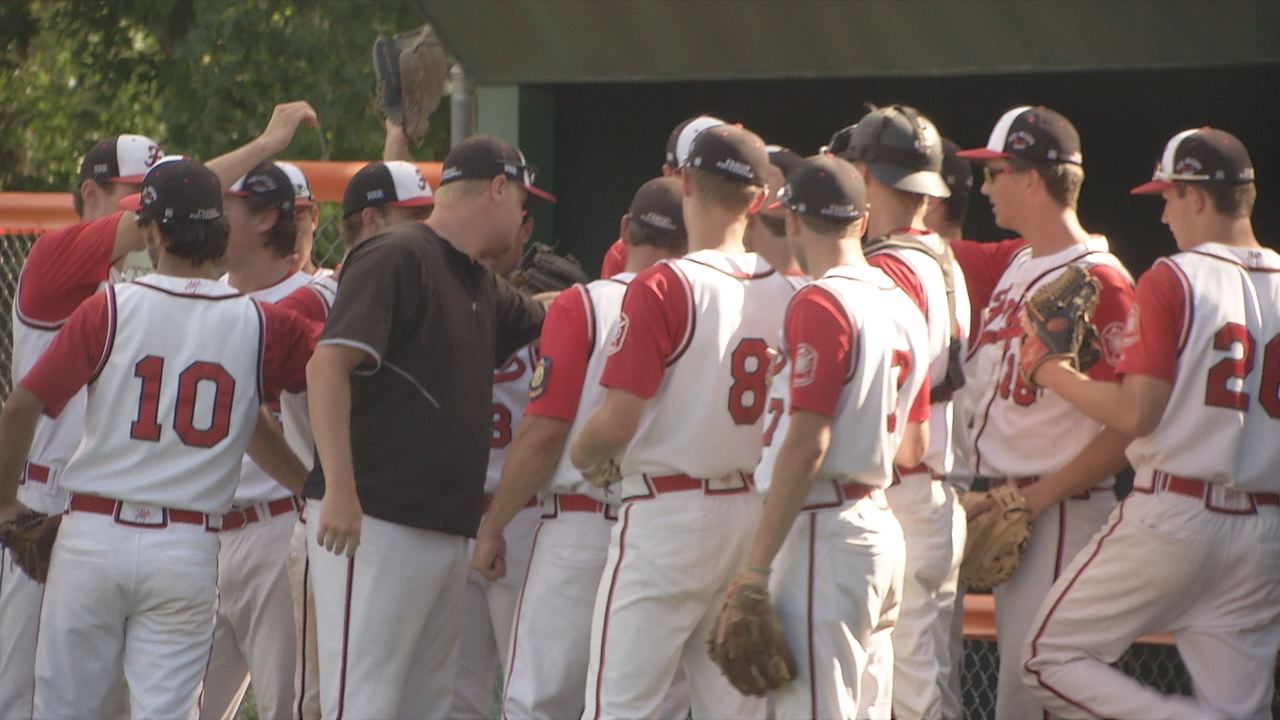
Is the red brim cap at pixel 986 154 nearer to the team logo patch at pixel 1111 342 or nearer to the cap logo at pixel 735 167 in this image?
the team logo patch at pixel 1111 342

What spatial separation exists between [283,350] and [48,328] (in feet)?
3.28

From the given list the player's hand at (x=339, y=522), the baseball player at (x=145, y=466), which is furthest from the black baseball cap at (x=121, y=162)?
the player's hand at (x=339, y=522)

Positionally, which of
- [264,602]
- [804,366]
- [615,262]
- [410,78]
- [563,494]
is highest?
[410,78]

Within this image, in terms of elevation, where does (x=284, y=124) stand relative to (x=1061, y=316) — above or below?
above

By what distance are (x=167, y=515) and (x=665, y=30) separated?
2708 mm

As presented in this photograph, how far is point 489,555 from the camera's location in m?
4.81

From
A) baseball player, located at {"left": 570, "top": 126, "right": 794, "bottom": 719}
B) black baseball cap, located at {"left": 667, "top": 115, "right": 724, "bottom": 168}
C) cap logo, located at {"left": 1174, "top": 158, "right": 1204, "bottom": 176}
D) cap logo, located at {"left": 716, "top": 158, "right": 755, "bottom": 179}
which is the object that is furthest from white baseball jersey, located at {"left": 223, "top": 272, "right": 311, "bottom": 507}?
cap logo, located at {"left": 1174, "top": 158, "right": 1204, "bottom": 176}

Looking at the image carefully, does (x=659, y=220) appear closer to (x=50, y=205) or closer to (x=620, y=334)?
(x=620, y=334)

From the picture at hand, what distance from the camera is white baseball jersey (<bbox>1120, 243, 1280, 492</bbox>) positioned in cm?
451

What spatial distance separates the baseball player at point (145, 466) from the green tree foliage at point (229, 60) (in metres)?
5.63

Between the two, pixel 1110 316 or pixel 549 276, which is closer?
pixel 1110 316

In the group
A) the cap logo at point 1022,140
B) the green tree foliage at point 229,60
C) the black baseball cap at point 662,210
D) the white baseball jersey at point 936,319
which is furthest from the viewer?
the green tree foliage at point 229,60

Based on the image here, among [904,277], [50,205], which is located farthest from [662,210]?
[50,205]

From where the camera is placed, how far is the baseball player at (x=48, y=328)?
498cm
